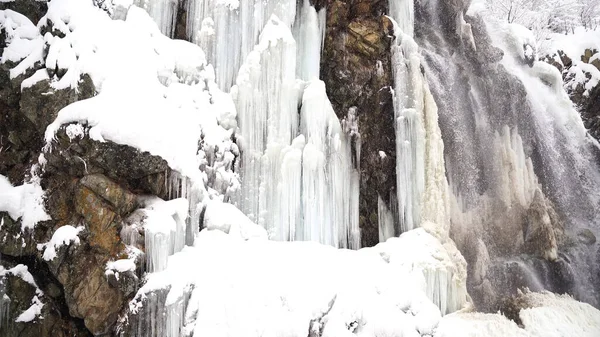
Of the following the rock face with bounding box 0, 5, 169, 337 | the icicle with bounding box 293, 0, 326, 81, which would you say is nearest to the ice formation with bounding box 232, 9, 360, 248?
the icicle with bounding box 293, 0, 326, 81

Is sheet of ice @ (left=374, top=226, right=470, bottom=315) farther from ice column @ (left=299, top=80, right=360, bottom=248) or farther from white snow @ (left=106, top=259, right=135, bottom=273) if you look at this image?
white snow @ (left=106, top=259, right=135, bottom=273)

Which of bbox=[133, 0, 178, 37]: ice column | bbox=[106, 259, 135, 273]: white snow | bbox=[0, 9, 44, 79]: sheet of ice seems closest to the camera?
bbox=[106, 259, 135, 273]: white snow

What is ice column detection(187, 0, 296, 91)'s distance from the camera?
28.4ft

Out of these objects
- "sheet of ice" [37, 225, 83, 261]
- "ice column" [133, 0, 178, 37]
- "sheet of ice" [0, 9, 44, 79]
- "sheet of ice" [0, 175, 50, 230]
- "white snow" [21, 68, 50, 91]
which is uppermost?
"ice column" [133, 0, 178, 37]

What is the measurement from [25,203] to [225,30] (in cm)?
432

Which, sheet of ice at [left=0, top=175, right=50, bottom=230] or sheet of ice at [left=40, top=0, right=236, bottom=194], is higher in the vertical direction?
sheet of ice at [left=40, top=0, right=236, bottom=194]

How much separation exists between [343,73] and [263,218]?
3.36 metres

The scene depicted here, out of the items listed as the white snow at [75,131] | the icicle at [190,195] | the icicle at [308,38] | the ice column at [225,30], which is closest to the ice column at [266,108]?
the ice column at [225,30]

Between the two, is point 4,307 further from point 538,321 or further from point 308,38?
point 538,321

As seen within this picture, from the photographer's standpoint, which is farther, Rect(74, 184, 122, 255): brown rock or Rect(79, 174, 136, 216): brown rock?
Rect(79, 174, 136, 216): brown rock

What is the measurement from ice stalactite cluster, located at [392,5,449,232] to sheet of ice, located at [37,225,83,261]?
537 cm

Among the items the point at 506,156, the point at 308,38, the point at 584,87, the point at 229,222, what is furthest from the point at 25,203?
the point at 584,87

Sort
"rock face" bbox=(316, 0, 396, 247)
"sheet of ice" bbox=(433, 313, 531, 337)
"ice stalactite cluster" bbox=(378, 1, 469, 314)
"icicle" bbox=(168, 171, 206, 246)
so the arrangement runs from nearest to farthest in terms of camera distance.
A: "icicle" bbox=(168, 171, 206, 246)
"sheet of ice" bbox=(433, 313, 531, 337)
"ice stalactite cluster" bbox=(378, 1, 469, 314)
"rock face" bbox=(316, 0, 396, 247)

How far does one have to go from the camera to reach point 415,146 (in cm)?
906
